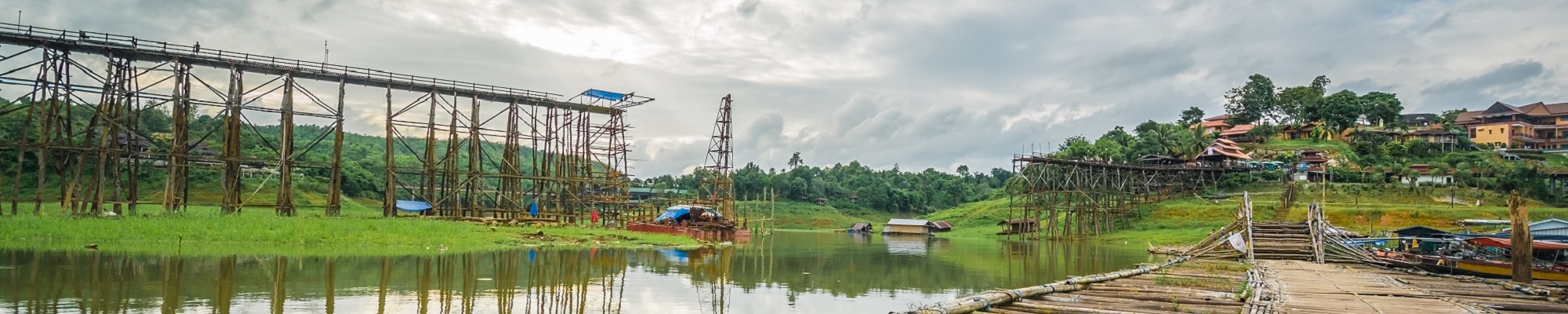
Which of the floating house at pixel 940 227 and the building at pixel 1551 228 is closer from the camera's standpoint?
the building at pixel 1551 228

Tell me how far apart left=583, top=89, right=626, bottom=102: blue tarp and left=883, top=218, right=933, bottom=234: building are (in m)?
29.9

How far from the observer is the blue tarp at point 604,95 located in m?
50.1

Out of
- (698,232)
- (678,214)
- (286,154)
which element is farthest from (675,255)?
(678,214)

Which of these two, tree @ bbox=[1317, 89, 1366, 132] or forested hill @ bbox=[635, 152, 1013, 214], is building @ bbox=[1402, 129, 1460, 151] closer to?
tree @ bbox=[1317, 89, 1366, 132]

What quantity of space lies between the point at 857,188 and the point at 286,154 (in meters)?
70.2

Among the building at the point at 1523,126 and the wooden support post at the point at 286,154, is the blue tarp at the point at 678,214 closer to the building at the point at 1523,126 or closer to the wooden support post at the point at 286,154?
the wooden support post at the point at 286,154

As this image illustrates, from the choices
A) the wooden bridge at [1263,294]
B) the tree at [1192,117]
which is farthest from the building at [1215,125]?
the wooden bridge at [1263,294]

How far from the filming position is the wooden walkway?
42.0 feet

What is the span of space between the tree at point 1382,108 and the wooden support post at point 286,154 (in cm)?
8538

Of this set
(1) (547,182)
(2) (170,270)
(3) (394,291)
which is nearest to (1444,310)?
(3) (394,291)

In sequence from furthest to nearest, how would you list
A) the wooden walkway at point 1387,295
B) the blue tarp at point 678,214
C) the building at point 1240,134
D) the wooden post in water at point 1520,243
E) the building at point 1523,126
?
1. the building at point 1240,134
2. the building at point 1523,126
3. the blue tarp at point 678,214
4. the wooden post in water at point 1520,243
5. the wooden walkway at point 1387,295

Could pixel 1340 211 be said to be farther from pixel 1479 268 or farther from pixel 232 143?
pixel 232 143

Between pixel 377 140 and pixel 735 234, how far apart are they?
6636cm

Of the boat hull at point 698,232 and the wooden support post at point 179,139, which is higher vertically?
the wooden support post at point 179,139
